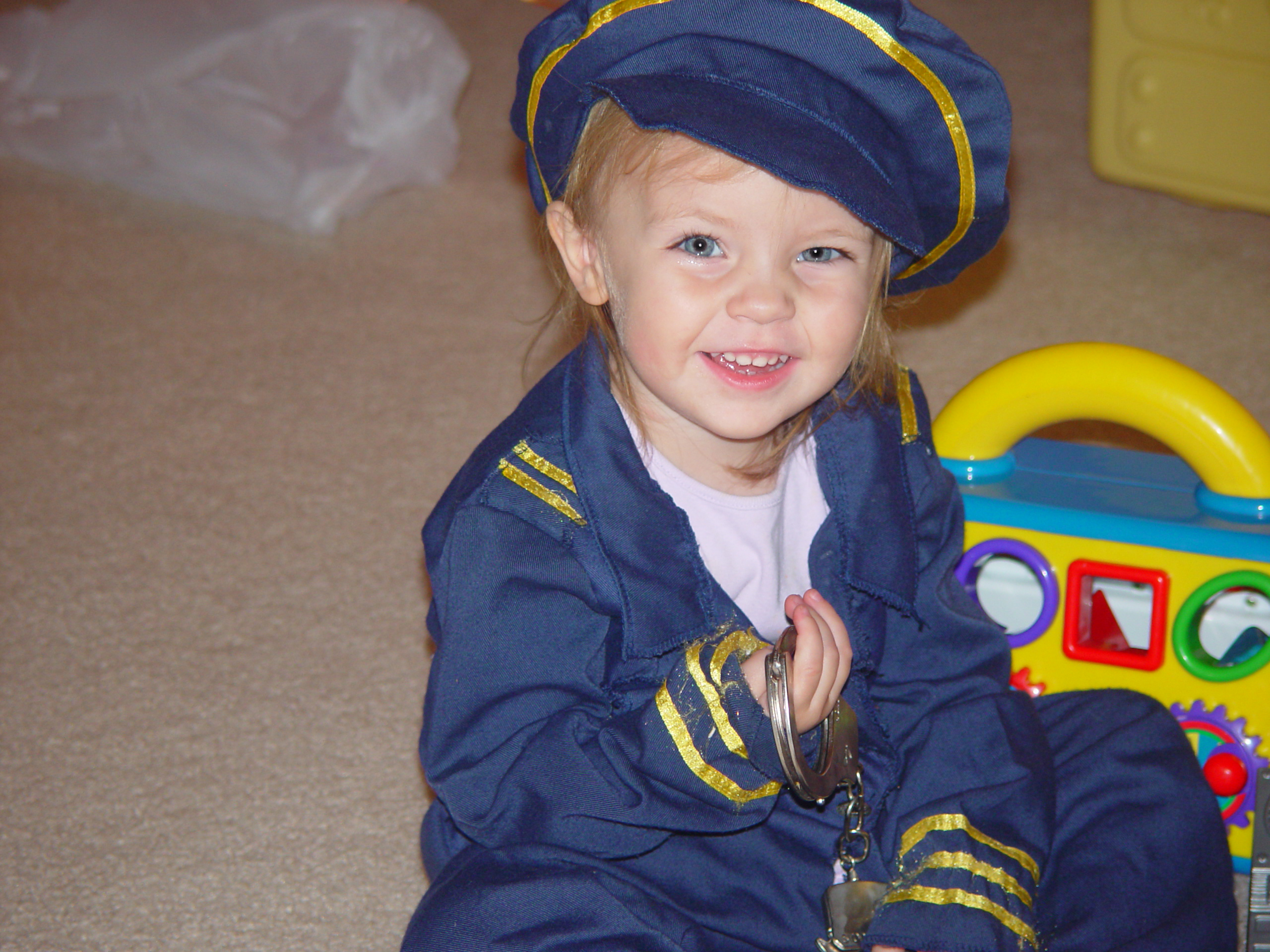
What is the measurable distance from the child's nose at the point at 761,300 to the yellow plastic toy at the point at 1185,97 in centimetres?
110

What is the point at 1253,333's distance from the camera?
1424 mm

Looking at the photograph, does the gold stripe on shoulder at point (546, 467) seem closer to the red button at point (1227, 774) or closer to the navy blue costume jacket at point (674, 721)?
the navy blue costume jacket at point (674, 721)

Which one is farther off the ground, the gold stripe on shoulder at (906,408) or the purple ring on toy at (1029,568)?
the gold stripe on shoulder at (906,408)

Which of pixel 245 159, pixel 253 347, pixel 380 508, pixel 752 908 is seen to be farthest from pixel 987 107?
pixel 245 159

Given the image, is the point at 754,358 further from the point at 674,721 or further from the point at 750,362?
the point at 674,721

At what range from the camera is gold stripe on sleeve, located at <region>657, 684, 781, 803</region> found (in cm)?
69

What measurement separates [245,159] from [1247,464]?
1320 mm

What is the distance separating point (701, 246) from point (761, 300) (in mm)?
46

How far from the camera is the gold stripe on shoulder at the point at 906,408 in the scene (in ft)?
2.81

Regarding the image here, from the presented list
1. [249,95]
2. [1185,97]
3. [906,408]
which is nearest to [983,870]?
[906,408]

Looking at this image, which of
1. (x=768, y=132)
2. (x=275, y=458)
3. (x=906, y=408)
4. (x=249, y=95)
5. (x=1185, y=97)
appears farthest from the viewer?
(x=249, y=95)

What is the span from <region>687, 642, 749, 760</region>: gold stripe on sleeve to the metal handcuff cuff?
0.07 feet

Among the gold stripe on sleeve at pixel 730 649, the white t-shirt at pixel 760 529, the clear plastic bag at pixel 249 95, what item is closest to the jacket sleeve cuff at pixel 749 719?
the gold stripe on sleeve at pixel 730 649

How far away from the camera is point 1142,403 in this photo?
0.87 meters
